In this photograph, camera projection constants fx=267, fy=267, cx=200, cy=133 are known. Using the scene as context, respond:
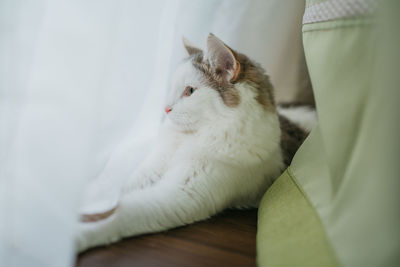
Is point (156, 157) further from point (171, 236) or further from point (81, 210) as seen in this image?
point (81, 210)

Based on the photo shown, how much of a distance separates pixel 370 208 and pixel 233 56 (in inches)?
23.3

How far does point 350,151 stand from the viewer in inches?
24.8

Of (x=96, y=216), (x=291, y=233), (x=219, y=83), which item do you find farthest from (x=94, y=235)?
(x=219, y=83)

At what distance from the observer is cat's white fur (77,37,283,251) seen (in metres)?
0.87

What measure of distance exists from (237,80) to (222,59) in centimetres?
9

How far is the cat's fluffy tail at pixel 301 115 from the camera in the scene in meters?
1.39

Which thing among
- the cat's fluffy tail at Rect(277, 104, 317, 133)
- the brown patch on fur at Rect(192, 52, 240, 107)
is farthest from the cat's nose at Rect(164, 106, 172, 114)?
the cat's fluffy tail at Rect(277, 104, 317, 133)

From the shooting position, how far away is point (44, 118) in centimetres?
60

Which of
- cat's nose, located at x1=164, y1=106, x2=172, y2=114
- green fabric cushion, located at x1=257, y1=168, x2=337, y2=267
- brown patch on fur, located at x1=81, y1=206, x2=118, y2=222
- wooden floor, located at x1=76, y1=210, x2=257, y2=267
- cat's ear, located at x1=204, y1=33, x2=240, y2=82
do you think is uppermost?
cat's ear, located at x1=204, y1=33, x2=240, y2=82

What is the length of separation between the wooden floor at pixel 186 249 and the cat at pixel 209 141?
5cm

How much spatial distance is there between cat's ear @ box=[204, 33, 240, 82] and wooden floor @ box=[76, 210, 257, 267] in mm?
530

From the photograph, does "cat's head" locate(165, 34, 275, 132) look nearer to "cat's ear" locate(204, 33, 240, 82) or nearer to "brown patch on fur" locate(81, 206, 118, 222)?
"cat's ear" locate(204, 33, 240, 82)

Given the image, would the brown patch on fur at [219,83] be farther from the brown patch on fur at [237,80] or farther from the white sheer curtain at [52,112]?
the white sheer curtain at [52,112]

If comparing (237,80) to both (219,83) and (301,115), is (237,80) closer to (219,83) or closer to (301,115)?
(219,83)
